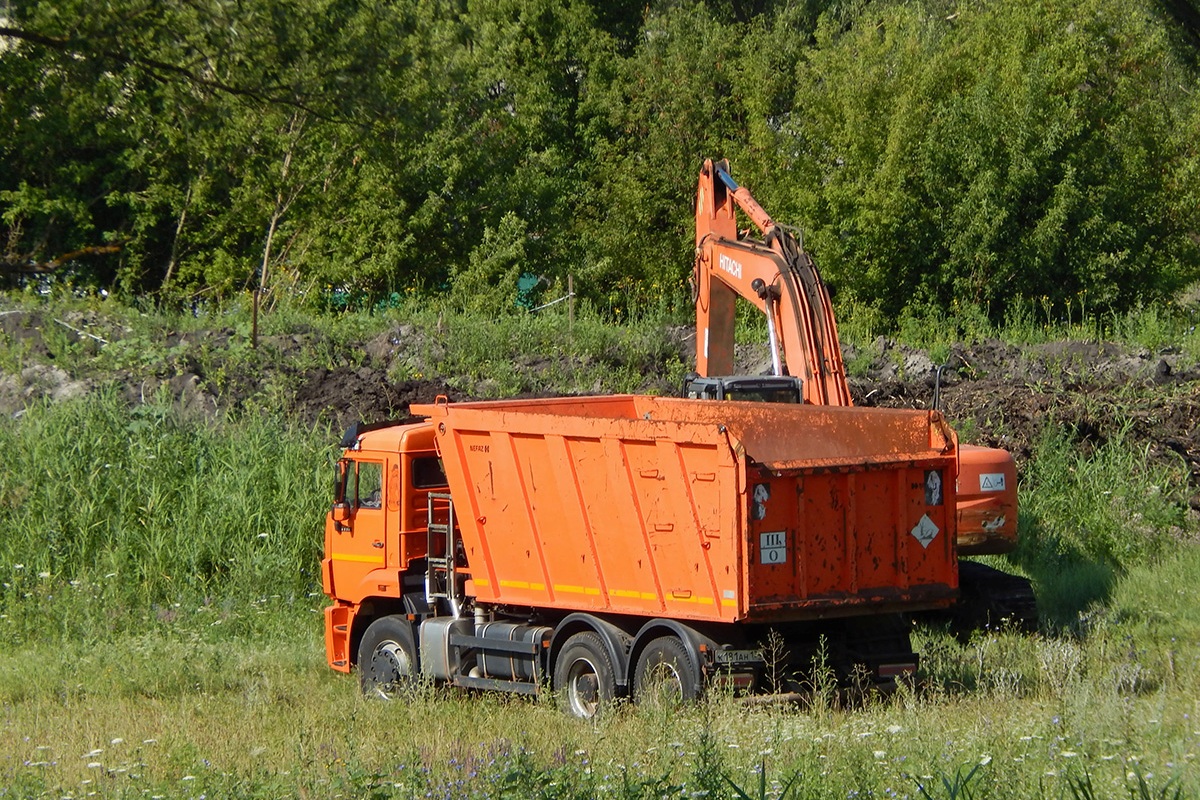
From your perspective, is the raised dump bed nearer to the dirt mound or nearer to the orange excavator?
the orange excavator

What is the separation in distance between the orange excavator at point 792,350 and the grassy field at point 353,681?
26.4 inches

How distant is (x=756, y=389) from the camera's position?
1473 centimetres

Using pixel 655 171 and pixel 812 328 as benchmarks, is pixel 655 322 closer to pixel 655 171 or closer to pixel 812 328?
pixel 812 328

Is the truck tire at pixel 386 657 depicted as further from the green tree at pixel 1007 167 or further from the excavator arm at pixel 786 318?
the green tree at pixel 1007 167

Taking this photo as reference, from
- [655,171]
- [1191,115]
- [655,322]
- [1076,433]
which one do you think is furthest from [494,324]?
[1191,115]

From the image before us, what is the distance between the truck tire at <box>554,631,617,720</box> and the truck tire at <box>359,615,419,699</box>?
1718 mm

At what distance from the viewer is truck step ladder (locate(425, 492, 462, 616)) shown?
1205 cm

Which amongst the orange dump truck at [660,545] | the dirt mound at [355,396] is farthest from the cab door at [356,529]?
the dirt mound at [355,396]

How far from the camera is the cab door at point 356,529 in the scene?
41.5ft

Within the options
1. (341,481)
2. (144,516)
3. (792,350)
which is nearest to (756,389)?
(792,350)

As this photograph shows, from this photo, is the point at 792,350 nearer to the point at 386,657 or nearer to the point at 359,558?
the point at 359,558

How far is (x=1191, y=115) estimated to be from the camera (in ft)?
120

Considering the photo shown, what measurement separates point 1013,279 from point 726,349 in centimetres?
1786

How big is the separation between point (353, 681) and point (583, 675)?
278 centimetres
